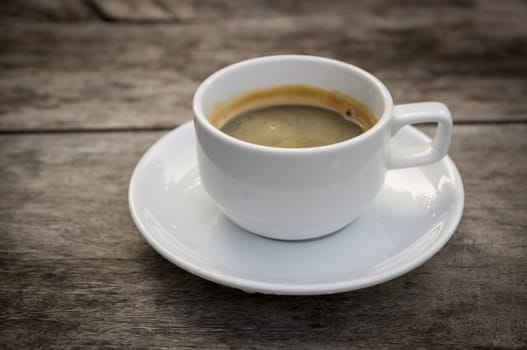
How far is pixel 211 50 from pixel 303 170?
2.85ft

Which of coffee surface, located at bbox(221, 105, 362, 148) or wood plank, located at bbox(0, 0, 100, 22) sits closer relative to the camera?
coffee surface, located at bbox(221, 105, 362, 148)

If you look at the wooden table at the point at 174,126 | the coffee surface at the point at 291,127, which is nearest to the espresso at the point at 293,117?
the coffee surface at the point at 291,127

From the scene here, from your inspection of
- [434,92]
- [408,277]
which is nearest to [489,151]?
[434,92]

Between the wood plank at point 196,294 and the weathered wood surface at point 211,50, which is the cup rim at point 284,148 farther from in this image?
the weathered wood surface at point 211,50

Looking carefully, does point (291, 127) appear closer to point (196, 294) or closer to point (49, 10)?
point (196, 294)

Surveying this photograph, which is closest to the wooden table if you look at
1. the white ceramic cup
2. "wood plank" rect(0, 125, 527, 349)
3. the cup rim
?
"wood plank" rect(0, 125, 527, 349)

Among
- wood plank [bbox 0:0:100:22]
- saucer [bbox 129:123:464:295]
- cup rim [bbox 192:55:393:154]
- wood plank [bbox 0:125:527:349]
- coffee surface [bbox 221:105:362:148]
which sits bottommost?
wood plank [bbox 0:0:100:22]

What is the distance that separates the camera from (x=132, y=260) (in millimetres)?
908

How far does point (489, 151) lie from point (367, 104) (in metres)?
0.35

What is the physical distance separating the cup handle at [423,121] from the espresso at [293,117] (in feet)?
0.27

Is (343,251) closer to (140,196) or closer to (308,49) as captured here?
(140,196)

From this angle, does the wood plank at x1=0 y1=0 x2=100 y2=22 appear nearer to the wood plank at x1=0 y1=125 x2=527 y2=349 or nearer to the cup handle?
the wood plank at x1=0 y1=125 x2=527 y2=349

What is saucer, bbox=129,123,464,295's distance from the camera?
0.77 m

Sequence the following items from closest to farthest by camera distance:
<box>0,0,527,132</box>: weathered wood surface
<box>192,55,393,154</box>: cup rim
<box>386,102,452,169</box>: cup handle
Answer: <box>192,55,393,154</box>: cup rim, <box>386,102,452,169</box>: cup handle, <box>0,0,527,132</box>: weathered wood surface
